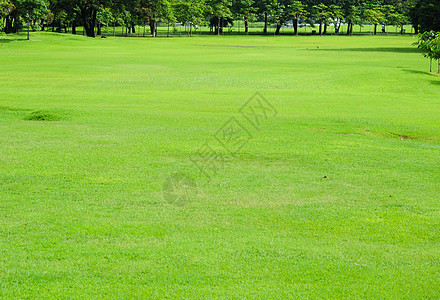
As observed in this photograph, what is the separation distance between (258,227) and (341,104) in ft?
50.2

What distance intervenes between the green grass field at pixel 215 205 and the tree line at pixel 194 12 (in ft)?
163

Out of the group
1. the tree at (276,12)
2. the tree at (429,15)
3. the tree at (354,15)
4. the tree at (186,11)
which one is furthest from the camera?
the tree at (354,15)

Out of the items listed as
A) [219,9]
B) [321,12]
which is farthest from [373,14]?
[219,9]

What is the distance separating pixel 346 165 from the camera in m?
12.1

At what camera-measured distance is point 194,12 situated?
365 ft

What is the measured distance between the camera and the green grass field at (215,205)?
645 centimetres

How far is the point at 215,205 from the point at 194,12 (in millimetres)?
106086

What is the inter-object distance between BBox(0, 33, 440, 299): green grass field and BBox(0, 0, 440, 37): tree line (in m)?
49.7

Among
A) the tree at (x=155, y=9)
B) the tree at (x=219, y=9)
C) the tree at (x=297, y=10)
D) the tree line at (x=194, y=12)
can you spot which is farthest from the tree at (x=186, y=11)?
the tree at (x=297, y=10)

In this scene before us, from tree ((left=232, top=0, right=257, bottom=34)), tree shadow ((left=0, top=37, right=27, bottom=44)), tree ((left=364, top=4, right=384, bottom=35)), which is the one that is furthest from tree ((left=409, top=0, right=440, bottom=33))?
tree ((left=364, top=4, right=384, bottom=35))

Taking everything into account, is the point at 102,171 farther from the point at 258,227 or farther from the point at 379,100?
the point at 379,100

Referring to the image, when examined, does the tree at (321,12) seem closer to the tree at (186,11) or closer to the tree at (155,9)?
the tree at (186,11)

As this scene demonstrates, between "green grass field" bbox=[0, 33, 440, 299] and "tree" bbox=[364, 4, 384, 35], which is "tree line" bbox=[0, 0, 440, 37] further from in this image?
"green grass field" bbox=[0, 33, 440, 299]

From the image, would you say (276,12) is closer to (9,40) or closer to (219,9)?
(219,9)
